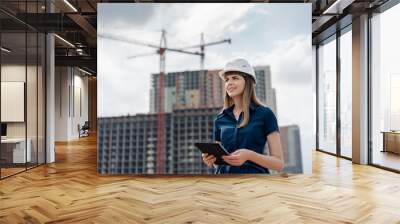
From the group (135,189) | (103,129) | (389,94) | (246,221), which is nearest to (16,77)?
(103,129)

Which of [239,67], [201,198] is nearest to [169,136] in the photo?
[239,67]

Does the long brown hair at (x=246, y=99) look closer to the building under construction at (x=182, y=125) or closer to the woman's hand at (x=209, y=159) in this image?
the building under construction at (x=182, y=125)

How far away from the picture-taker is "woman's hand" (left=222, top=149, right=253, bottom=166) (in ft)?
20.5

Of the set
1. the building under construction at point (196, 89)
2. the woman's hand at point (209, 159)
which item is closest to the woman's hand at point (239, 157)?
the woman's hand at point (209, 159)

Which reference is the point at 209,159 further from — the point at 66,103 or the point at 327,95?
the point at 66,103

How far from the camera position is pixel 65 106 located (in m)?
15.6

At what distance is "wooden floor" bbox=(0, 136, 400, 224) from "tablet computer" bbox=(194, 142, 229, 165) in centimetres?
30

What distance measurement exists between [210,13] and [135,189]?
3072 millimetres

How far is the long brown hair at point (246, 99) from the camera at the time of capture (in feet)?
20.3

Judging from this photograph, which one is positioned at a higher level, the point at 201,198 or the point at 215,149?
the point at 215,149

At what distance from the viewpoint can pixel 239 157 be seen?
627 centimetres

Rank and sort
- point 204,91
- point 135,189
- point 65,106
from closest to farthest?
point 135,189
point 204,91
point 65,106

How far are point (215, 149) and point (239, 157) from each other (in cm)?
40

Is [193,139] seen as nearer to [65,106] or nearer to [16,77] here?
[16,77]
